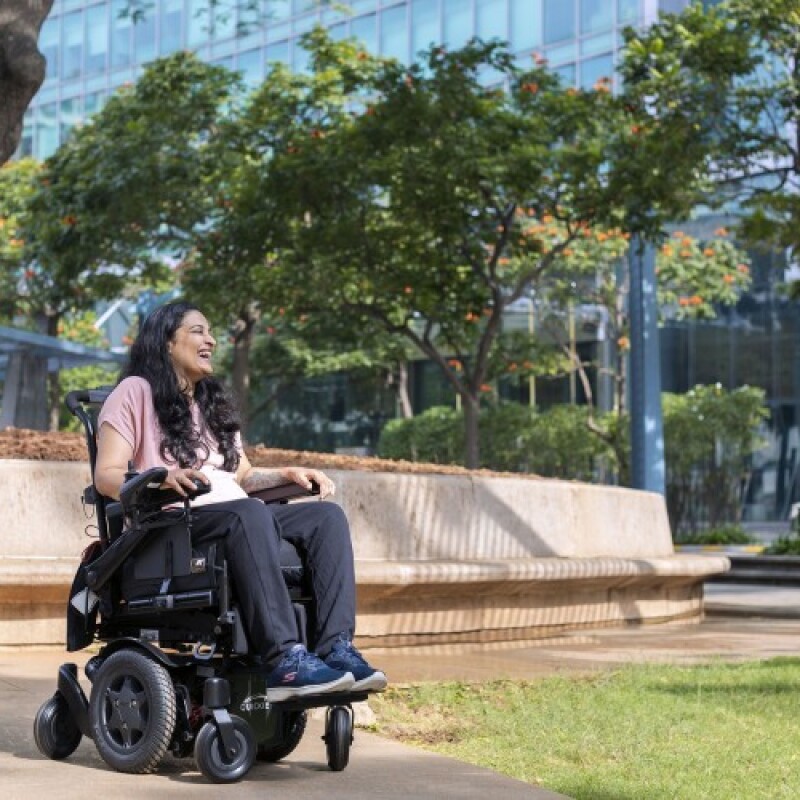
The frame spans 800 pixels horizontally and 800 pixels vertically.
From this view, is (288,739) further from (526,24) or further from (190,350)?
(526,24)

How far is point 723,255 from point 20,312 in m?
13.8

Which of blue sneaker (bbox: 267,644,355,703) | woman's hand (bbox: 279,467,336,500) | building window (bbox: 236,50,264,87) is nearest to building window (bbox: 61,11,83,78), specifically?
building window (bbox: 236,50,264,87)

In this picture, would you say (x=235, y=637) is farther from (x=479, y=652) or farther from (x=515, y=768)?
(x=479, y=652)

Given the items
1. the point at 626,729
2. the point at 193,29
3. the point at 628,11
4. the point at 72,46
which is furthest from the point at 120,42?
the point at 626,729

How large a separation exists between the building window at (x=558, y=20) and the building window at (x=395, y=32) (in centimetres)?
466

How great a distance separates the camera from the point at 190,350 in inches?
223

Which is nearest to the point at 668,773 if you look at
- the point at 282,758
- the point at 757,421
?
the point at 282,758

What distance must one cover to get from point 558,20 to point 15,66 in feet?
116

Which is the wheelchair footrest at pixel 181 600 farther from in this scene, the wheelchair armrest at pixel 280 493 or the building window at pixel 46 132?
the building window at pixel 46 132

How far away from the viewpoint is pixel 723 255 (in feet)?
120

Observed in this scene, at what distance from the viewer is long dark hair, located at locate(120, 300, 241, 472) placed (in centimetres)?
557

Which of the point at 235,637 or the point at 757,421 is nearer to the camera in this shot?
the point at 235,637

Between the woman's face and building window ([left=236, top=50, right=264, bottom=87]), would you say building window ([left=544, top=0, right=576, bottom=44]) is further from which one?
the woman's face

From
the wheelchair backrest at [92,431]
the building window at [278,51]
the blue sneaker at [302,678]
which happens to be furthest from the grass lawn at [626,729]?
the building window at [278,51]
